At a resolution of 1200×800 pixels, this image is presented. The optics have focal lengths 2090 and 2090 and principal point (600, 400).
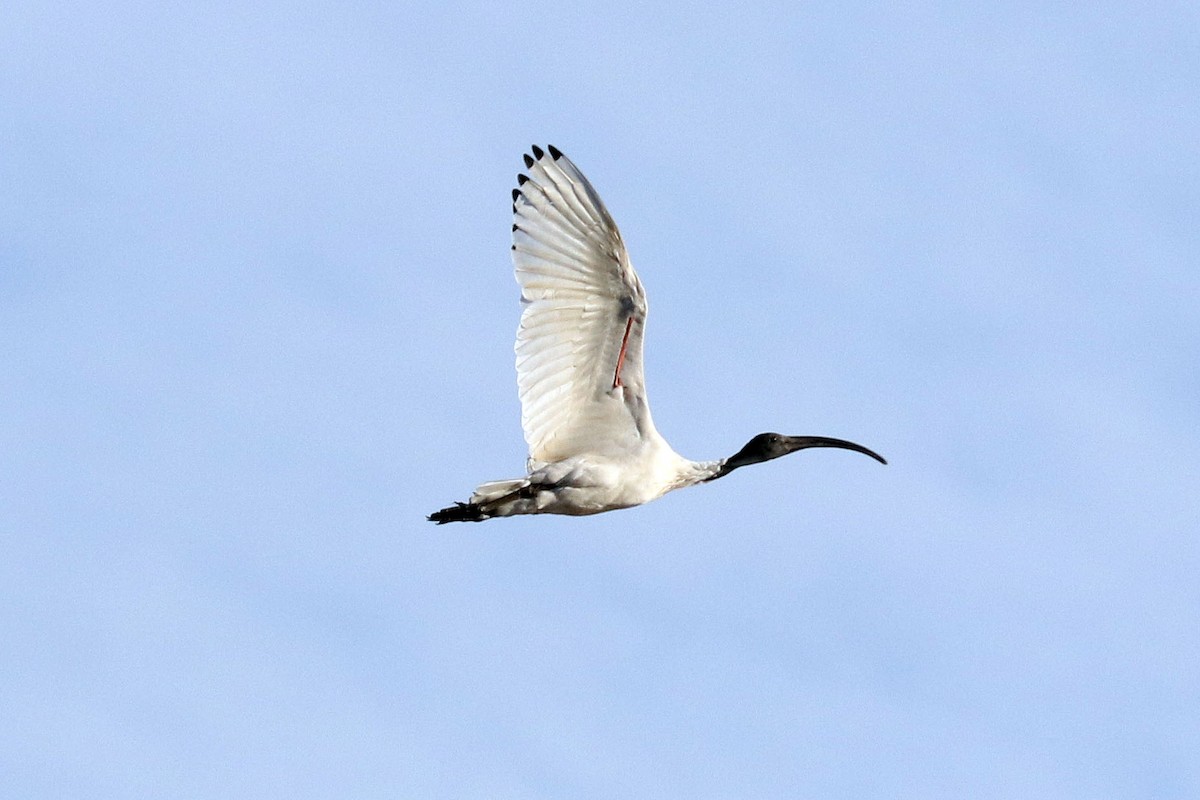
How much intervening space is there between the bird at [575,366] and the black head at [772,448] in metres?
0.71

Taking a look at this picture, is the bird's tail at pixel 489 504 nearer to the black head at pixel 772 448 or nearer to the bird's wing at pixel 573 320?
the bird's wing at pixel 573 320

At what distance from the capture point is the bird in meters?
17.1

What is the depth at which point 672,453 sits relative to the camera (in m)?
17.9

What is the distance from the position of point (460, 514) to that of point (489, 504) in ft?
0.85

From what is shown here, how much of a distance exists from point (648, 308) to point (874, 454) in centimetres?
333

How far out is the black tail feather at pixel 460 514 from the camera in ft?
56.8

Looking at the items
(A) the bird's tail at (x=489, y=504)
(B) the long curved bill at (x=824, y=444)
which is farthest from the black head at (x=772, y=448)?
(A) the bird's tail at (x=489, y=504)

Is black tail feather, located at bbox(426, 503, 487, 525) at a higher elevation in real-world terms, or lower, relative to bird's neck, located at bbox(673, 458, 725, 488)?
lower

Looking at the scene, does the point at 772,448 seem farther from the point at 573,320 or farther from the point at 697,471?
the point at 573,320

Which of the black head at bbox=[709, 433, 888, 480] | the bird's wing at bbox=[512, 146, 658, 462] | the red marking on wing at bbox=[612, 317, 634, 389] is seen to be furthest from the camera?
the black head at bbox=[709, 433, 888, 480]

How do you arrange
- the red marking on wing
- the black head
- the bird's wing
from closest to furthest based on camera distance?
the bird's wing < the red marking on wing < the black head

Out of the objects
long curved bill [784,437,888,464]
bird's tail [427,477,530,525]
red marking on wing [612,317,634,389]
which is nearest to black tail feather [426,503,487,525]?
bird's tail [427,477,530,525]

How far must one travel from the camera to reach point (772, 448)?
18.9m

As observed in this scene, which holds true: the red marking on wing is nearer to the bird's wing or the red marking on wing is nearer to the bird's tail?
the bird's wing
